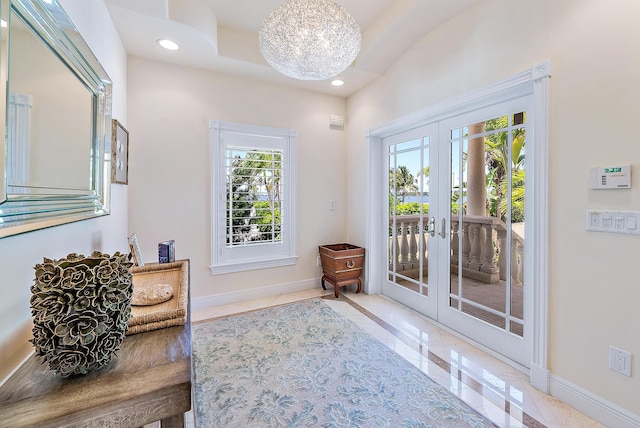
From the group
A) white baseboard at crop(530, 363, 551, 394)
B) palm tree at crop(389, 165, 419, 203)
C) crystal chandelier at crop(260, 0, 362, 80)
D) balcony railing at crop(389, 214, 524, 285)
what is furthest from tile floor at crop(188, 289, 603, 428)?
crystal chandelier at crop(260, 0, 362, 80)

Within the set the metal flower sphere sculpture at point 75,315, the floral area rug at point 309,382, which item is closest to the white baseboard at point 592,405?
the floral area rug at point 309,382

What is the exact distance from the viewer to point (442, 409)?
65.9 inches

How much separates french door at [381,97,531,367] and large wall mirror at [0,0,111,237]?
8.75 feet

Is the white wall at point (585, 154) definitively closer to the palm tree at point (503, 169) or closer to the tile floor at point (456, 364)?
the tile floor at point (456, 364)

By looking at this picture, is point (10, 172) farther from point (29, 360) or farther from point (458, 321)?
point (458, 321)

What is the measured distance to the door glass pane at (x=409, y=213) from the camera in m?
3.02

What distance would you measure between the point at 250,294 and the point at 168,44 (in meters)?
2.77

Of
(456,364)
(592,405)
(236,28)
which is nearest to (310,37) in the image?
(236,28)

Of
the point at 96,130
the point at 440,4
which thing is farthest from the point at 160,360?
the point at 440,4

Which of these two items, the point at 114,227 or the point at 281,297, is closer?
the point at 114,227

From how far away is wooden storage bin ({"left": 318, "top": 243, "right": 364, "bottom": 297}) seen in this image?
11.6 ft

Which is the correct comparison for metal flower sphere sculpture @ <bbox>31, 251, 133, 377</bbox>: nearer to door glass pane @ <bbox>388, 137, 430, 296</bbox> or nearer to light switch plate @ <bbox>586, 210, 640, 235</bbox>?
light switch plate @ <bbox>586, 210, 640, 235</bbox>

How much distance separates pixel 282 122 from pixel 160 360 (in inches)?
124

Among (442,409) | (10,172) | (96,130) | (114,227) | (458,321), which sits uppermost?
(96,130)
